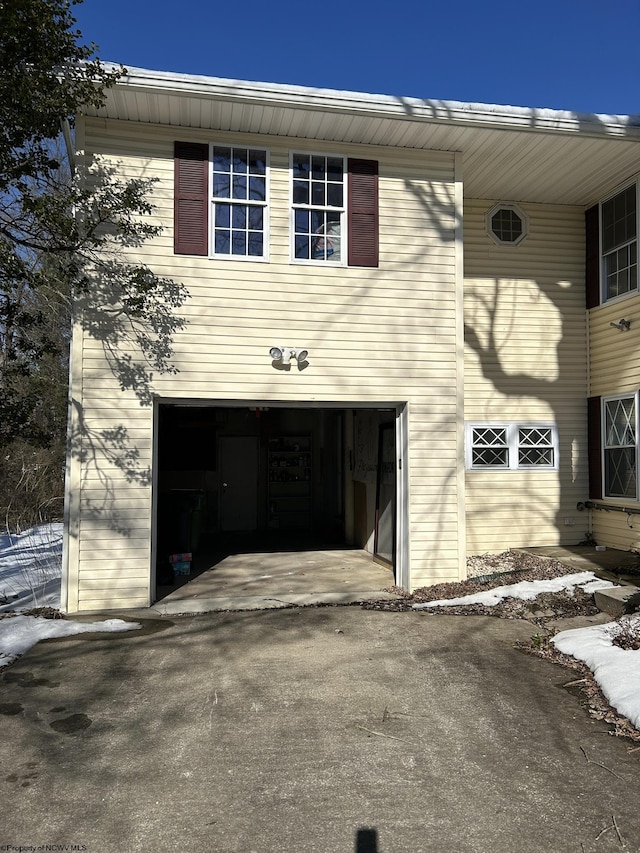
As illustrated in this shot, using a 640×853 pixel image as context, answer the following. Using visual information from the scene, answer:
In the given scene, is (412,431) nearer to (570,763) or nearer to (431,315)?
(431,315)

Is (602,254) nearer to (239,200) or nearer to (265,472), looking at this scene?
(239,200)

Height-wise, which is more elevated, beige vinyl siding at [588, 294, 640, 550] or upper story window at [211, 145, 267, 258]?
upper story window at [211, 145, 267, 258]

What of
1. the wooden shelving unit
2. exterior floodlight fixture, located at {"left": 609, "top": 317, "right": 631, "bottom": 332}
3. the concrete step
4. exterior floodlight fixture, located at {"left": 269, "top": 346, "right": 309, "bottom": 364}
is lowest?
the concrete step

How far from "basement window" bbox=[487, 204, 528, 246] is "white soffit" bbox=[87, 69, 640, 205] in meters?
1.00

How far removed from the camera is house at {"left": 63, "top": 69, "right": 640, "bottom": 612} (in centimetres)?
674

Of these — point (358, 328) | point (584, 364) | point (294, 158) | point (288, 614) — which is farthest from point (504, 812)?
point (584, 364)

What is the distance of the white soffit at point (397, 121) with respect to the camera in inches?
256

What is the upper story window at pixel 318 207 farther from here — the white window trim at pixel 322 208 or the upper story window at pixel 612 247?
the upper story window at pixel 612 247

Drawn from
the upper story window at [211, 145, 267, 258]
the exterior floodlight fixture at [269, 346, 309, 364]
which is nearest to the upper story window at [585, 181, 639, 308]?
the exterior floodlight fixture at [269, 346, 309, 364]

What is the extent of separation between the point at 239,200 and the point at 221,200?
0.70ft

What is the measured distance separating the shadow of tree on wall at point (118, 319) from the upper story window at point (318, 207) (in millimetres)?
1650

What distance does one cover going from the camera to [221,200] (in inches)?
278

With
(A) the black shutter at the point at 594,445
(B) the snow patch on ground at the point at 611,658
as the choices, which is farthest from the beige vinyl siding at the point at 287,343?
(A) the black shutter at the point at 594,445

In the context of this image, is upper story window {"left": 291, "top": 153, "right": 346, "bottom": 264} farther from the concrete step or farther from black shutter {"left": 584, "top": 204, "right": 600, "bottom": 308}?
the concrete step
